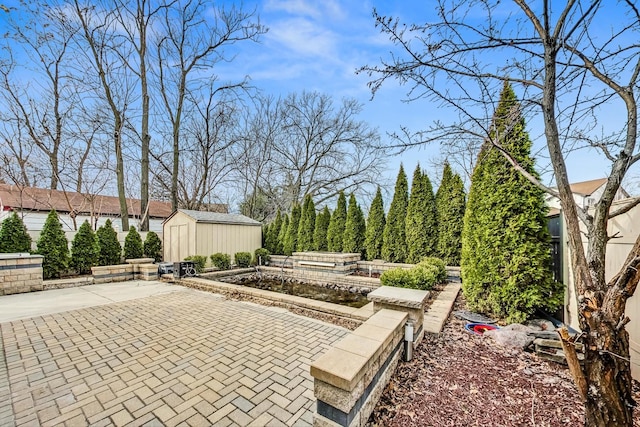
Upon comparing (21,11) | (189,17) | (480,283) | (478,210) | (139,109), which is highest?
(189,17)

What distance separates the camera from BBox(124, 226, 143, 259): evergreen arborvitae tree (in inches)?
370

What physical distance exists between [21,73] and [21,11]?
2.08 metres

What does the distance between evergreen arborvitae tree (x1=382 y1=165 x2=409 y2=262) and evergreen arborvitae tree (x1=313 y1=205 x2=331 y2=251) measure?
9.43ft

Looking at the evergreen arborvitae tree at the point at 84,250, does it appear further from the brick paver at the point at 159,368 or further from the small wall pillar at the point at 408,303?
the small wall pillar at the point at 408,303

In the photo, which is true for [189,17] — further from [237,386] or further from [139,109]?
[237,386]

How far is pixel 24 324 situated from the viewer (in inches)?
163

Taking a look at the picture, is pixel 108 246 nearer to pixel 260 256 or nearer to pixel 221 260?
pixel 221 260

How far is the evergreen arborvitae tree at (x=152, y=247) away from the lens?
33.3ft

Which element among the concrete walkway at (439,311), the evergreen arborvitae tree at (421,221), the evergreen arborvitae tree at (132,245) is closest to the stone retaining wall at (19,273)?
the evergreen arborvitae tree at (132,245)

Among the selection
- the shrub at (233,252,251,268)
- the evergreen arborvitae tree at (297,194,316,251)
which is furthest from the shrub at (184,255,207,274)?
the evergreen arborvitae tree at (297,194,316,251)

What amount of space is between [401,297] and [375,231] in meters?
6.61

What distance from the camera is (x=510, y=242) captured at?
412 cm

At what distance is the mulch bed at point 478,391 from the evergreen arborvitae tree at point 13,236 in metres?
10.6

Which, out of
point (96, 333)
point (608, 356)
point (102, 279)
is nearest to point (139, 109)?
point (102, 279)
